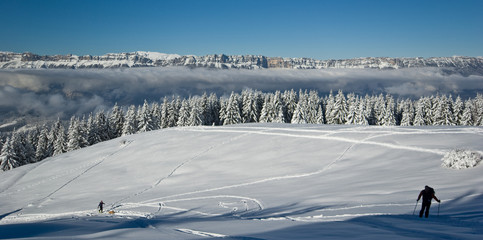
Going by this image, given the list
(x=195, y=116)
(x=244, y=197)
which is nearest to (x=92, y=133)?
(x=195, y=116)

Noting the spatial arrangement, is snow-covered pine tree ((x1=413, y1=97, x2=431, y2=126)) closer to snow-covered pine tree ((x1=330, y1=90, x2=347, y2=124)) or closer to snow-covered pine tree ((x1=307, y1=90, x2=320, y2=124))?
snow-covered pine tree ((x1=330, y1=90, x2=347, y2=124))

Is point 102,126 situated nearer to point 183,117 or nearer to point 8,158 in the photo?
point 183,117

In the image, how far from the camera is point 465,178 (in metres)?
18.1

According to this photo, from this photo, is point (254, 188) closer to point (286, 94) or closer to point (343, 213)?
point (343, 213)

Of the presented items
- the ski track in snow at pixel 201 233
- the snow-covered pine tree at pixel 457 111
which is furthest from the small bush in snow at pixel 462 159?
the snow-covered pine tree at pixel 457 111

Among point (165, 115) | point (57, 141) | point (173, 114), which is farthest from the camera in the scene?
point (165, 115)

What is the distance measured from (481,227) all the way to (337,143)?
23.4 m

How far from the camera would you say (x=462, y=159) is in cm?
1984

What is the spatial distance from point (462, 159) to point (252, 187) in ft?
48.9

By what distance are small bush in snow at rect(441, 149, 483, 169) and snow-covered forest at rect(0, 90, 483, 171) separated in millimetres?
59761

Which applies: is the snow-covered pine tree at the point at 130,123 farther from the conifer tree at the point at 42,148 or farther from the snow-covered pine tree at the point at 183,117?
the conifer tree at the point at 42,148

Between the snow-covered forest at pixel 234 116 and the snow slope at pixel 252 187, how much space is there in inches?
1146

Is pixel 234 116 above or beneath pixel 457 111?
beneath

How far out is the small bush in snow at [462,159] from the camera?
19719 millimetres
